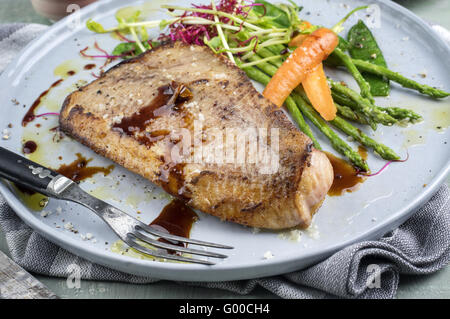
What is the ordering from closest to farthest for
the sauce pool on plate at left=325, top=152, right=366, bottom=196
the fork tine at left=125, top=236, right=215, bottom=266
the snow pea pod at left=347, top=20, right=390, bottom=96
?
the fork tine at left=125, top=236, right=215, bottom=266 → the sauce pool on plate at left=325, top=152, right=366, bottom=196 → the snow pea pod at left=347, top=20, right=390, bottom=96

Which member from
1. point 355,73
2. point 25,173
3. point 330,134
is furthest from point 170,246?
point 355,73

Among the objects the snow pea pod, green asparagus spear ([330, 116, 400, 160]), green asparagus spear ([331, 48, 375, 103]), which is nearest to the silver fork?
green asparagus spear ([330, 116, 400, 160])

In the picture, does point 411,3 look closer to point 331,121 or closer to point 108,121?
point 331,121

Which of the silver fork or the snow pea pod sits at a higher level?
the snow pea pod

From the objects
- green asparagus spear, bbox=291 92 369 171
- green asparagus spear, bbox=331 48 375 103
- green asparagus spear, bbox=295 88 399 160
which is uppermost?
green asparagus spear, bbox=331 48 375 103

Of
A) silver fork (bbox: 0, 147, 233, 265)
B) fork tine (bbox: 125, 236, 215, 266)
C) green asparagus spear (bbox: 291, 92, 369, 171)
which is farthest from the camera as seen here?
green asparagus spear (bbox: 291, 92, 369, 171)

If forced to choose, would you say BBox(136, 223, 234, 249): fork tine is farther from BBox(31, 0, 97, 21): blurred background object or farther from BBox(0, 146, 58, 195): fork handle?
BBox(31, 0, 97, 21): blurred background object

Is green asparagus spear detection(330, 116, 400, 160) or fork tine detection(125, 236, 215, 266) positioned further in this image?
green asparagus spear detection(330, 116, 400, 160)

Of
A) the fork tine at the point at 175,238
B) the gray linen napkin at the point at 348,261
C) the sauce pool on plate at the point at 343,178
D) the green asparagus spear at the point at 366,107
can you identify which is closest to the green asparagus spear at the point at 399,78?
the green asparagus spear at the point at 366,107
